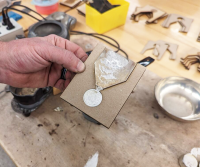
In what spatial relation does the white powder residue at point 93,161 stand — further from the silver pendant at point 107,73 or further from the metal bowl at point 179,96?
the metal bowl at point 179,96

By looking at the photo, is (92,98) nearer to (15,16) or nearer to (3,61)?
(3,61)

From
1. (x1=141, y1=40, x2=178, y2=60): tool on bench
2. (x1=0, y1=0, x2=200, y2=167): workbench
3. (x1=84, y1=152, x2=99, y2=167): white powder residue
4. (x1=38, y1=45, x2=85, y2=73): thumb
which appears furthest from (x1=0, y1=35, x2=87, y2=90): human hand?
(x1=141, y1=40, x2=178, y2=60): tool on bench

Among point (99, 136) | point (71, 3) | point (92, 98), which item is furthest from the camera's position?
point (71, 3)

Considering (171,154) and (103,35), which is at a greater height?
(103,35)

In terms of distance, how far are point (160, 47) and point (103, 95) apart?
1.71 feet

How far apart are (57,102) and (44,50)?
0.22 metres

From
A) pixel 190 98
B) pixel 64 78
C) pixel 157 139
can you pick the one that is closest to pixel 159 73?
pixel 190 98

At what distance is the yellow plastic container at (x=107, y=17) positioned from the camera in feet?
2.70

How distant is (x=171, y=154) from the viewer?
53 cm

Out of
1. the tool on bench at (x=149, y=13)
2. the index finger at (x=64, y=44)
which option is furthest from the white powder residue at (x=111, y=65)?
the tool on bench at (x=149, y=13)

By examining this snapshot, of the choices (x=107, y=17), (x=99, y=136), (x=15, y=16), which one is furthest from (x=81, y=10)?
(x=99, y=136)

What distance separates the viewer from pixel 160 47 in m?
0.82

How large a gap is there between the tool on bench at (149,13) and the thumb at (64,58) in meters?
0.64

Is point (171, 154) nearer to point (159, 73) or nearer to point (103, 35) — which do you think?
point (159, 73)
